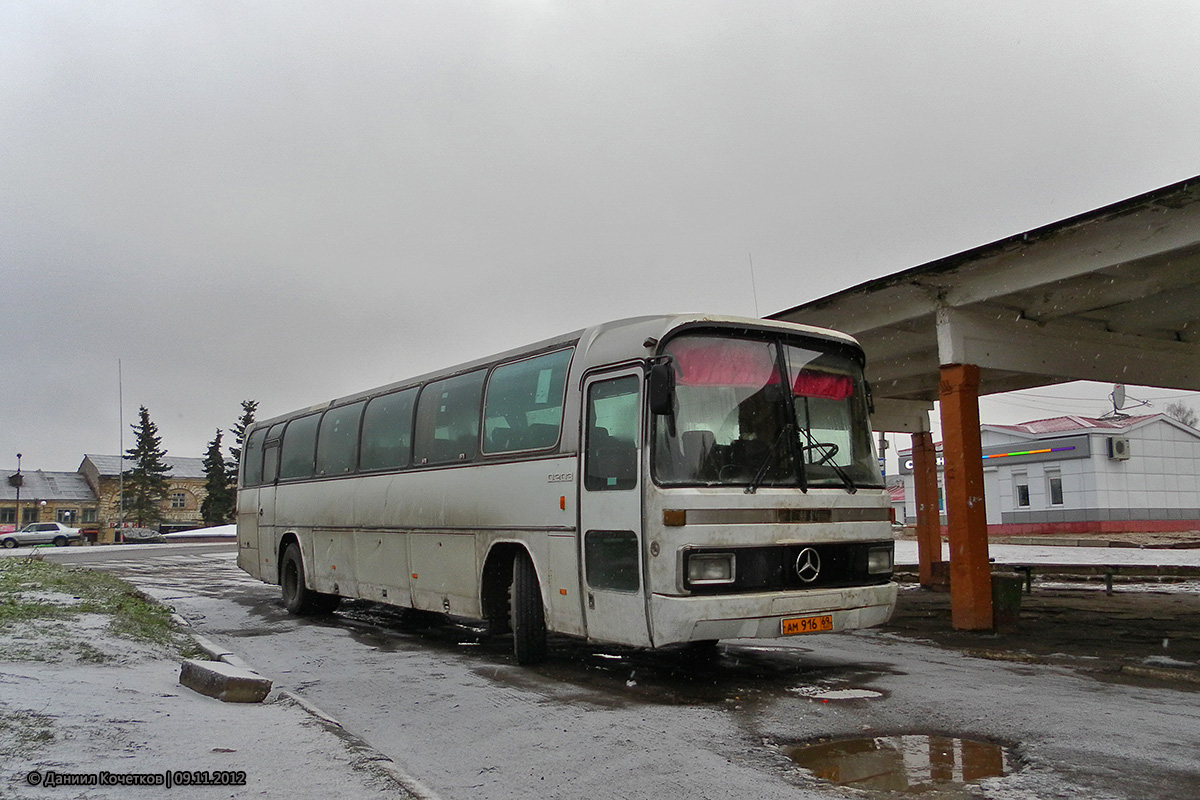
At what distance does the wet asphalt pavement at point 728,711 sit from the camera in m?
5.10

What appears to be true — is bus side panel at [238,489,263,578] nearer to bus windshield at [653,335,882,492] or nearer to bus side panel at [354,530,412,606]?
bus side panel at [354,530,412,606]

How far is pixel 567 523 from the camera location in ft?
27.6

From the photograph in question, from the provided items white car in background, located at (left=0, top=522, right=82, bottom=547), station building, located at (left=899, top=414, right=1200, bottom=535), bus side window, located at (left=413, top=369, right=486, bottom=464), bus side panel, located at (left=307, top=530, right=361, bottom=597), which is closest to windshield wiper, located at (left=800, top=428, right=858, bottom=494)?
bus side window, located at (left=413, top=369, right=486, bottom=464)

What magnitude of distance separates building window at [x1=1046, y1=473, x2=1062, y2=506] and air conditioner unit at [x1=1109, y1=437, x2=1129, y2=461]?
2303 mm

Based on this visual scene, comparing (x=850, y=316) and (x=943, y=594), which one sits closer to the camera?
(x=850, y=316)

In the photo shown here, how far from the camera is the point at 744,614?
7.21 metres

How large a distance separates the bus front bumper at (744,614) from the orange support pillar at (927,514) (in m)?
12.9

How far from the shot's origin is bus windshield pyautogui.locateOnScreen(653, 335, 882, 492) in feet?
24.6

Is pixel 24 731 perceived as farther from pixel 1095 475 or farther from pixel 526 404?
pixel 1095 475

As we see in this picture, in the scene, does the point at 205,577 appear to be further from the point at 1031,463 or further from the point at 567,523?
the point at 1031,463

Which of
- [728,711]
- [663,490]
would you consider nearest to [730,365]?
[663,490]

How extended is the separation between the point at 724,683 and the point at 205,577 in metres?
19.7

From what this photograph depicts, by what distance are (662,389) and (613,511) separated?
3.94 ft

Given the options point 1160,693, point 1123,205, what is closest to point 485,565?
point 1160,693
